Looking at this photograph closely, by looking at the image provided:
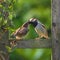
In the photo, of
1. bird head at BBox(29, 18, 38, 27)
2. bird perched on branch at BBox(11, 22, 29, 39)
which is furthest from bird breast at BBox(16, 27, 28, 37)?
bird head at BBox(29, 18, 38, 27)

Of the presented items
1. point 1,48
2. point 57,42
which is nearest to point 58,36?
point 57,42

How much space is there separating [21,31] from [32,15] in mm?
295

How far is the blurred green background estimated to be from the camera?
10.1 ft

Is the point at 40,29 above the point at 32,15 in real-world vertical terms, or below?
below

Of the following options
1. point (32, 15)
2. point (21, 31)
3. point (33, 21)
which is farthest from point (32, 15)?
point (21, 31)

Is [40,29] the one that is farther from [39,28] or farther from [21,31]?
[21,31]

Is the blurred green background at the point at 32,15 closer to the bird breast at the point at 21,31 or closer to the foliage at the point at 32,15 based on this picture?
the foliage at the point at 32,15

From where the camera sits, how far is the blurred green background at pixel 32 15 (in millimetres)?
3084

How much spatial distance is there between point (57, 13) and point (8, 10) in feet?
1.99

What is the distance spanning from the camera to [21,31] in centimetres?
293

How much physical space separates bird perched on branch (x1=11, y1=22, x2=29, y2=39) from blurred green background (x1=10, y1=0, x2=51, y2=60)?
0.12 metres

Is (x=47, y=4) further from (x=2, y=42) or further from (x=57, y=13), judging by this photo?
(x=2, y=42)

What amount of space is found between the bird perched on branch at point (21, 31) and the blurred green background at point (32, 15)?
0.38 ft

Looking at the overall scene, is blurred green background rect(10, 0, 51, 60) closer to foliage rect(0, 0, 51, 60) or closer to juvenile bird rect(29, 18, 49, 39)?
foliage rect(0, 0, 51, 60)
